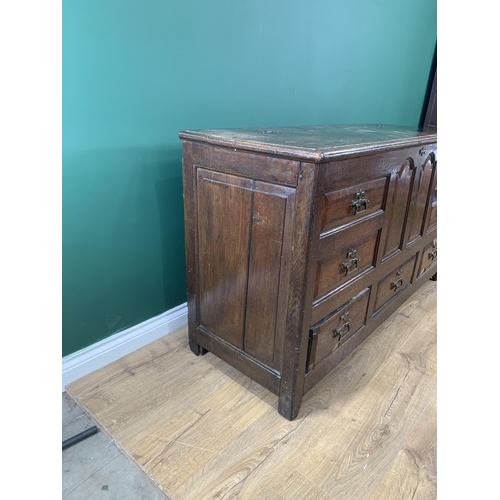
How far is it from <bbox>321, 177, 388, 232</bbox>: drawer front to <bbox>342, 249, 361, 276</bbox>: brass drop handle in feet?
0.40

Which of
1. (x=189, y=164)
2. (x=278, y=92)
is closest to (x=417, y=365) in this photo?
(x=189, y=164)

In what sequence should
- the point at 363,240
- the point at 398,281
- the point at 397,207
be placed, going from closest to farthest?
the point at 363,240 < the point at 397,207 < the point at 398,281

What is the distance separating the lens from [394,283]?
161 cm

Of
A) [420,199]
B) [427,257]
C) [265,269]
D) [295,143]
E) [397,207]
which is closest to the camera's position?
[295,143]

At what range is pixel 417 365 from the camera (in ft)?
4.98

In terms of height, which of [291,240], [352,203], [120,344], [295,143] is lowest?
[120,344]

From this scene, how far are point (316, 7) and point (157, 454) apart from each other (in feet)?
6.21

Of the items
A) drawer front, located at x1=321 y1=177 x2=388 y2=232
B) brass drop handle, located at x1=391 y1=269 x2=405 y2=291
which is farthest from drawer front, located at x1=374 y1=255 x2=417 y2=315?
drawer front, located at x1=321 y1=177 x2=388 y2=232

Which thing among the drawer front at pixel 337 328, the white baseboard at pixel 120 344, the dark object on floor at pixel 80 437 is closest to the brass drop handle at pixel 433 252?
the drawer front at pixel 337 328

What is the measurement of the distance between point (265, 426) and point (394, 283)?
0.84 metres

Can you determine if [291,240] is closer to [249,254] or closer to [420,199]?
[249,254]

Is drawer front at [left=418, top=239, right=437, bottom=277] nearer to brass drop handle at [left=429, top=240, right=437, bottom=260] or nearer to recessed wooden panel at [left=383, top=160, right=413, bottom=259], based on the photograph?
brass drop handle at [left=429, top=240, right=437, bottom=260]

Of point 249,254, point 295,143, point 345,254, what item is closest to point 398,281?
point 345,254
